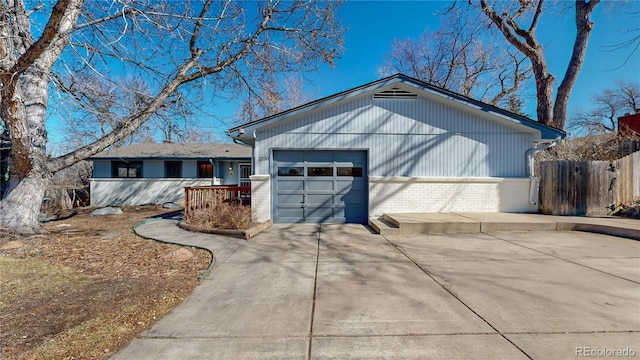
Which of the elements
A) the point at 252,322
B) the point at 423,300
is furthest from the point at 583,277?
the point at 252,322

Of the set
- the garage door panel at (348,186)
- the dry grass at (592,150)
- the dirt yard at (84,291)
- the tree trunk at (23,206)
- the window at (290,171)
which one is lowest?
the dirt yard at (84,291)

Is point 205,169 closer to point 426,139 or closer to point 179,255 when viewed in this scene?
point 179,255

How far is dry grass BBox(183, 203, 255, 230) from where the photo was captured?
714cm

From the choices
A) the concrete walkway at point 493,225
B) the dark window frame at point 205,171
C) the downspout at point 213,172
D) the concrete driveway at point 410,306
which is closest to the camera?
the concrete driveway at point 410,306

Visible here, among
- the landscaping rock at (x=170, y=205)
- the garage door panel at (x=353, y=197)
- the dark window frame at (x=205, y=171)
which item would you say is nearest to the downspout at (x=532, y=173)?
the garage door panel at (x=353, y=197)

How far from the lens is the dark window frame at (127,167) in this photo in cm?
1584

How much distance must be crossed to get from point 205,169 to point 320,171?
10.7 meters

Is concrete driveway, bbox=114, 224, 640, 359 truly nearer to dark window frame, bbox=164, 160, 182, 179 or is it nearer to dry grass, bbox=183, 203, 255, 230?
dry grass, bbox=183, 203, 255, 230

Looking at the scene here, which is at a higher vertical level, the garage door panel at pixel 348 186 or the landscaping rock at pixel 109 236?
the garage door panel at pixel 348 186

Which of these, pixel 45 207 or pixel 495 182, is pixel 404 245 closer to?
pixel 495 182

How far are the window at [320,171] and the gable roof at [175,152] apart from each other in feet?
24.3

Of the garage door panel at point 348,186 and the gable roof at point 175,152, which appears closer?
the garage door panel at point 348,186

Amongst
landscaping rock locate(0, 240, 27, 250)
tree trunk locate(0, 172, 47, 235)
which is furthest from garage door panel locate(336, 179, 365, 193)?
tree trunk locate(0, 172, 47, 235)

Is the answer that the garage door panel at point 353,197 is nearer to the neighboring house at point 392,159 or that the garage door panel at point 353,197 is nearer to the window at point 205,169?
the neighboring house at point 392,159
